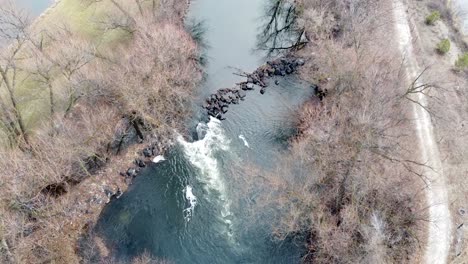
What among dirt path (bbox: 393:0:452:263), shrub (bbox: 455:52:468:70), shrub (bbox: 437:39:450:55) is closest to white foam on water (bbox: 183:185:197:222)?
dirt path (bbox: 393:0:452:263)

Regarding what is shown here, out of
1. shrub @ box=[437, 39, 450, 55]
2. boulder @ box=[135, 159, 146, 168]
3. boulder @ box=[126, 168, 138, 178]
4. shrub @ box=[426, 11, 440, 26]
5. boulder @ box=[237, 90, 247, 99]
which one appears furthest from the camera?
shrub @ box=[426, 11, 440, 26]

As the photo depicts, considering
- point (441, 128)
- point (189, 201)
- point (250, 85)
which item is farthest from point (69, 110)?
point (441, 128)

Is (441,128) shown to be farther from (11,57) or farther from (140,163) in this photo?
(11,57)

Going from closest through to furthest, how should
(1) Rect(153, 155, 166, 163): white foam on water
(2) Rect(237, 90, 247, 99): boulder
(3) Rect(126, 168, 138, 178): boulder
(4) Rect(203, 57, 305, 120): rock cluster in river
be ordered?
(3) Rect(126, 168, 138, 178): boulder < (1) Rect(153, 155, 166, 163): white foam on water < (4) Rect(203, 57, 305, 120): rock cluster in river < (2) Rect(237, 90, 247, 99): boulder

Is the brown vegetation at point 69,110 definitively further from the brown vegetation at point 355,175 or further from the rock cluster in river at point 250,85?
the brown vegetation at point 355,175

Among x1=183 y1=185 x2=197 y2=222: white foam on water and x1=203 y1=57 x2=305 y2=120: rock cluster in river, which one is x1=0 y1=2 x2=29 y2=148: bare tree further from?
Answer: x1=203 y1=57 x2=305 y2=120: rock cluster in river

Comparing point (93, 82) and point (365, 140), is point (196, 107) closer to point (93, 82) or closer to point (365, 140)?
point (93, 82)

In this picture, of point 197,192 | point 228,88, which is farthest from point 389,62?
point 197,192
